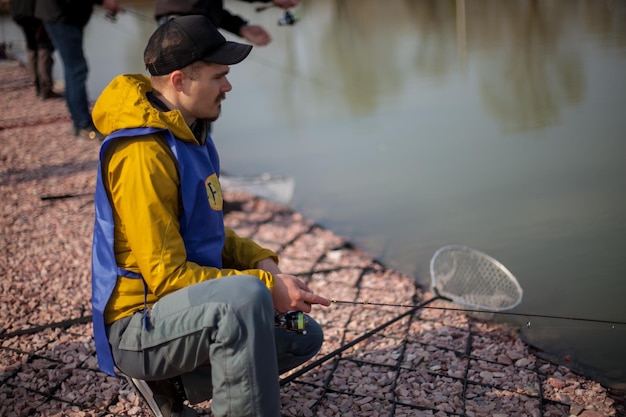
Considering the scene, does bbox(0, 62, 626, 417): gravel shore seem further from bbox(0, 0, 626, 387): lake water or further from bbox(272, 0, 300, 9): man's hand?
bbox(272, 0, 300, 9): man's hand

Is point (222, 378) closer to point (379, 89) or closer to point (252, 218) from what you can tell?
point (252, 218)

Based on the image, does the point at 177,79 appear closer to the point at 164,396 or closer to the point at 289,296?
the point at 289,296

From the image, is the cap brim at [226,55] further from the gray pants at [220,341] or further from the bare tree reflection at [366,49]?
the bare tree reflection at [366,49]

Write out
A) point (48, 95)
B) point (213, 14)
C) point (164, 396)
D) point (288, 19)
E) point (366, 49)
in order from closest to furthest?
point (164, 396) → point (213, 14) → point (288, 19) → point (48, 95) → point (366, 49)

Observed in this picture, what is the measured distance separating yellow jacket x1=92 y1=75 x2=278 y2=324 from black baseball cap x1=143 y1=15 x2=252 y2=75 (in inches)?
4.3

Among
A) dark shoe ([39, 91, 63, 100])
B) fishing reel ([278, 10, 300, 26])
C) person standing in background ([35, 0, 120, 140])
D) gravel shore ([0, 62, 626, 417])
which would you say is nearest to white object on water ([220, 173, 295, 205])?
gravel shore ([0, 62, 626, 417])

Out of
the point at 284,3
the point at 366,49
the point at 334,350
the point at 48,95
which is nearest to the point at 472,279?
the point at 334,350

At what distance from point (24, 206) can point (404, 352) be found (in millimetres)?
3587

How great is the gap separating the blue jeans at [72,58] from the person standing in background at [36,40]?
83.1 inches

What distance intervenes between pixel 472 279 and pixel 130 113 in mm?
2412

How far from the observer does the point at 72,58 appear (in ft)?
20.9

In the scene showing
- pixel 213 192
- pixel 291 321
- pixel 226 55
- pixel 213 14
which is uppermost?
pixel 226 55

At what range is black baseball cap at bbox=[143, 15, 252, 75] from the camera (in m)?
2.30

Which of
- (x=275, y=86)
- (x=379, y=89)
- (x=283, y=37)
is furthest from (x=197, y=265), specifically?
(x=283, y=37)
